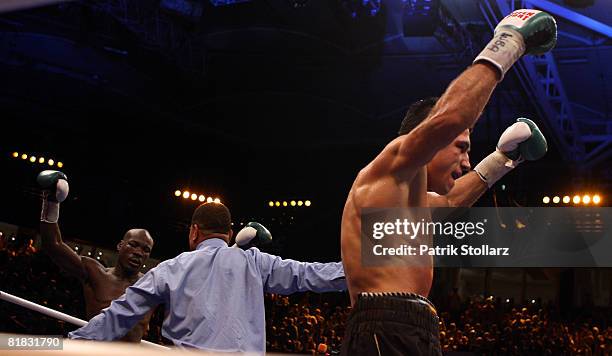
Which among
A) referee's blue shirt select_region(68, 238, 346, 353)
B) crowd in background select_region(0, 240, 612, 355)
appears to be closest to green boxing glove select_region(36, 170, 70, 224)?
referee's blue shirt select_region(68, 238, 346, 353)

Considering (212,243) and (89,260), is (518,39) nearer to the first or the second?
(212,243)

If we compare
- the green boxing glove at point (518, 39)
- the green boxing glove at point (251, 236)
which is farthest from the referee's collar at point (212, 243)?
the green boxing glove at point (518, 39)

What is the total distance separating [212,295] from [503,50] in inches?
42.6

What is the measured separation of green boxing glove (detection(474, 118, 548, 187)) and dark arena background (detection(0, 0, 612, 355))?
4544mm

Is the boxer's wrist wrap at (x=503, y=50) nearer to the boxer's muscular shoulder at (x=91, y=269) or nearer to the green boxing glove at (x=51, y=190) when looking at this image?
the green boxing glove at (x=51, y=190)

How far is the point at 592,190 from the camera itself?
29.2 ft

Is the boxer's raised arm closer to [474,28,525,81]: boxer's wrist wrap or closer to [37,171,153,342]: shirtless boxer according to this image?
[37,171,153,342]: shirtless boxer

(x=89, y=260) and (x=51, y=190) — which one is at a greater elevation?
(x=51, y=190)

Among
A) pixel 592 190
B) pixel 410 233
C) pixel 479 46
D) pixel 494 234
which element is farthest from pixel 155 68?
pixel 410 233

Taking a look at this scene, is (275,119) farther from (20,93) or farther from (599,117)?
(599,117)

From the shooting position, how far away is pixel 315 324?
776 centimetres

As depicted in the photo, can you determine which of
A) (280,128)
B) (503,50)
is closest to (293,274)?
(503,50)

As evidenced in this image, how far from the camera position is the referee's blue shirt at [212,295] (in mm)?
1983

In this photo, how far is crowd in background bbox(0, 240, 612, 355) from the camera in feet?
22.6
